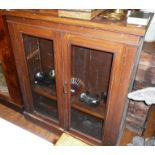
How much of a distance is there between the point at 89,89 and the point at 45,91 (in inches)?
15.7

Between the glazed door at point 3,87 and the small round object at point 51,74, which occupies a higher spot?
the small round object at point 51,74

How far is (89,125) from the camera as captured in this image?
5.03ft

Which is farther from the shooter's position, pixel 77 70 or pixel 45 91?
pixel 45 91

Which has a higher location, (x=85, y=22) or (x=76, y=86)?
(x=85, y=22)

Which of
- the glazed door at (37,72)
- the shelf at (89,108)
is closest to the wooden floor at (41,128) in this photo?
the glazed door at (37,72)

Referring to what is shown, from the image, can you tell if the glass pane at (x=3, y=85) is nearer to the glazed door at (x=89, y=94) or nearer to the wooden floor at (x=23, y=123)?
the wooden floor at (x=23, y=123)

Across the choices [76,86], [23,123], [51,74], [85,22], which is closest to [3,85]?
[23,123]

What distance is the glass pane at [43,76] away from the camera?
1.50 metres

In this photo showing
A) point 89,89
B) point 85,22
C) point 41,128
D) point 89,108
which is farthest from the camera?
point 41,128

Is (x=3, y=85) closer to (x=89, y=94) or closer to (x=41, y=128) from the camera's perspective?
(x=41, y=128)

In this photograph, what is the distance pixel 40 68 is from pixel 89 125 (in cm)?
68

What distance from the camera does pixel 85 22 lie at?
90cm

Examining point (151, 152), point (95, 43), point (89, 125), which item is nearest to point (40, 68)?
point (89, 125)

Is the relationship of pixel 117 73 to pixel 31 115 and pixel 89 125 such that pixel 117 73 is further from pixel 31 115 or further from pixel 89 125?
pixel 31 115
